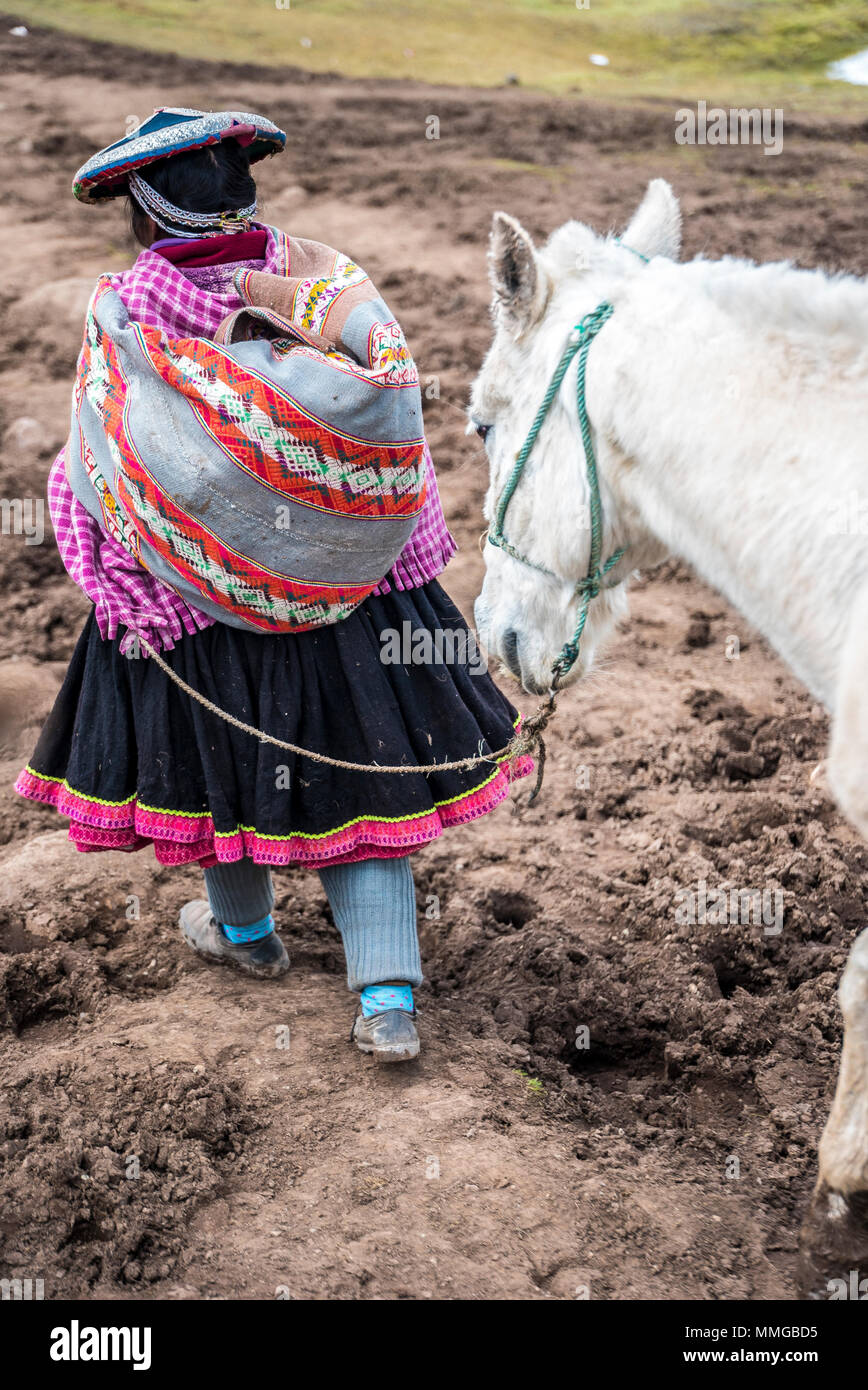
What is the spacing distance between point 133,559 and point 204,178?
0.76m

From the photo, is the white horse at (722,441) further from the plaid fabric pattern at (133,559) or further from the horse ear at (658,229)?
the plaid fabric pattern at (133,559)

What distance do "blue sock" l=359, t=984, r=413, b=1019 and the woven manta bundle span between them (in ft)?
2.70

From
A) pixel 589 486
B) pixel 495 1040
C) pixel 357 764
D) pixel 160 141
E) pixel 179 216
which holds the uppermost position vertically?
pixel 160 141

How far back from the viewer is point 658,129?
11609 millimetres

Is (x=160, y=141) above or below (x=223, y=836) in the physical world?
above

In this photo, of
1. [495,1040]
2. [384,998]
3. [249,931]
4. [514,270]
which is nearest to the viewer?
[514,270]

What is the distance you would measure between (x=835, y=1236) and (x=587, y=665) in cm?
112

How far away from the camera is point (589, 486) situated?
1.88 meters

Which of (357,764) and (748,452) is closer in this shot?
(748,452)

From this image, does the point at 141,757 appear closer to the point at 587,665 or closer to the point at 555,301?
the point at 587,665

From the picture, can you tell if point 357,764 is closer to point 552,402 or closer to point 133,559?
point 133,559

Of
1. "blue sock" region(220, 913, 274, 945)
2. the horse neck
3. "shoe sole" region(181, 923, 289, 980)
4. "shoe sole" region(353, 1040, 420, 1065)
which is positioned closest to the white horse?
the horse neck

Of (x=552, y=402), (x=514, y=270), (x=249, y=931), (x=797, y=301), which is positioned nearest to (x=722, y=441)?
(x=797, y=301)

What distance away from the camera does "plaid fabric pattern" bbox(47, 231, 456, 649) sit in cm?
218
